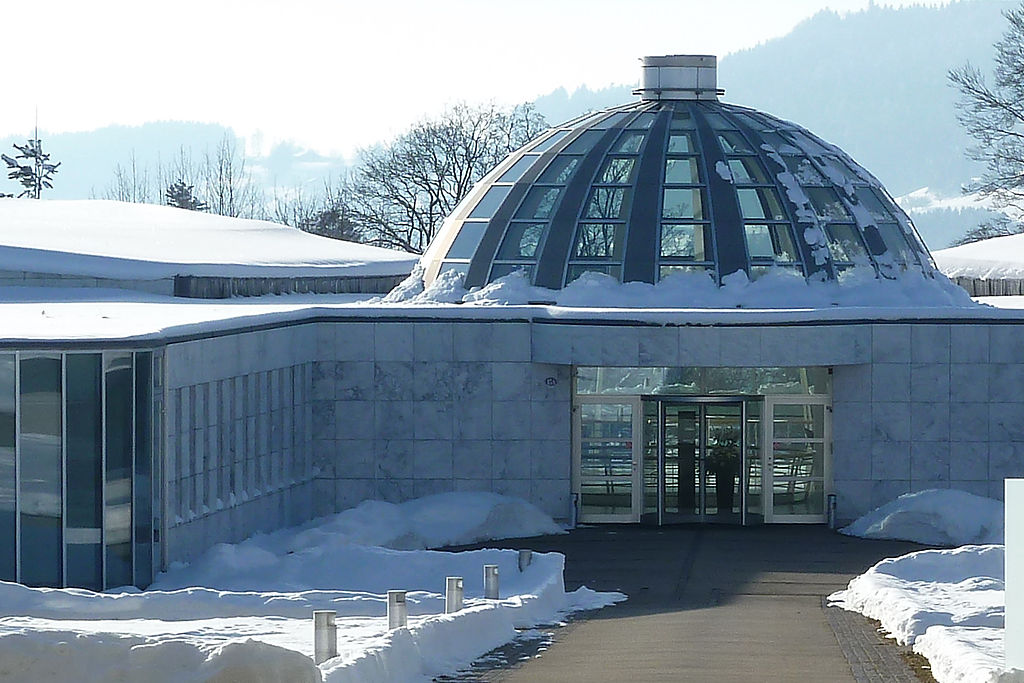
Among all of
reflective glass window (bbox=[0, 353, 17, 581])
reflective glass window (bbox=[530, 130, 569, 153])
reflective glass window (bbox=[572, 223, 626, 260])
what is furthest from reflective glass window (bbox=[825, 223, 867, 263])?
reflective glass window (bbox=[0, 353, 17, 581])

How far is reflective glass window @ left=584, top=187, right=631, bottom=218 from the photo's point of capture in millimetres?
33094

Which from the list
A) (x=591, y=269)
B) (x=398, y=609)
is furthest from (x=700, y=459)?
(x=398, y=609)

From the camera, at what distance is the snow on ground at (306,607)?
12.1 meters

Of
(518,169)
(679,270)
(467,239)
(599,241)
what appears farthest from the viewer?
(518,169)

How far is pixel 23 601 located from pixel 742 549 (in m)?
12.6

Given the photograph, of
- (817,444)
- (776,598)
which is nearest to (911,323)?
(817,444)

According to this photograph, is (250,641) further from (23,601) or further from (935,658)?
(23,601)

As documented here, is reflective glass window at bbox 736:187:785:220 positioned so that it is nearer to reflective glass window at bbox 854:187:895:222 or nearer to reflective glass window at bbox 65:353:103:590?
reflective glass window at bbox 854:187:895:222

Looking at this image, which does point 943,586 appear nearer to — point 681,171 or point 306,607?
point 306,607

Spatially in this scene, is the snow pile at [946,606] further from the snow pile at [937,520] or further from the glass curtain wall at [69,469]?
the glass curtain wall at [69,469]

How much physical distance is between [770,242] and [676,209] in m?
1.84

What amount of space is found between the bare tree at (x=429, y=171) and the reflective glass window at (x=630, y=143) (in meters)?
32.9

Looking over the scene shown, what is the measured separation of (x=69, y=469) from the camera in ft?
76.1

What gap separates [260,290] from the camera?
40469 mm
